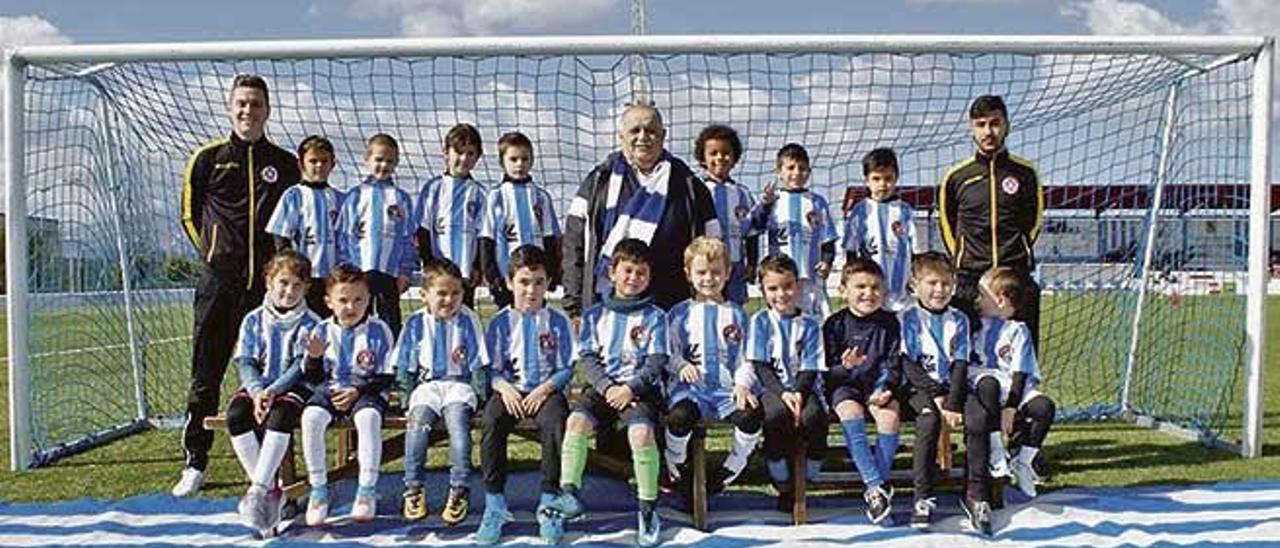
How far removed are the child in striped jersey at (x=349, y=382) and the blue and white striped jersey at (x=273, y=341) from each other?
81mm

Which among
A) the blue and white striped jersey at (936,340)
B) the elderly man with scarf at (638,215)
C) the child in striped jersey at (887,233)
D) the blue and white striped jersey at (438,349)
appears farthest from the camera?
the child in striped jersey at (887,233)

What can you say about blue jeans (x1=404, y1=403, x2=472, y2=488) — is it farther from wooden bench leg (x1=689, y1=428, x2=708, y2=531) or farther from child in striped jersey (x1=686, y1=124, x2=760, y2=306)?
child in striped jersey (x1=686, y1=124, x2=760, y2=306)

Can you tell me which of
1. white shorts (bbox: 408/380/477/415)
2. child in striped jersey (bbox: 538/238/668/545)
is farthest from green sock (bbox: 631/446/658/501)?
white shorts (bbox: 408/380/477/415)

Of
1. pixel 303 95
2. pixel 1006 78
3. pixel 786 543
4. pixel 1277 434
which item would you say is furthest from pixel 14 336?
pixel 1277 434

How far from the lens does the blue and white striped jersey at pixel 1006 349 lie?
479 cm

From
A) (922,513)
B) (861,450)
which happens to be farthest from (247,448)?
(922,513)

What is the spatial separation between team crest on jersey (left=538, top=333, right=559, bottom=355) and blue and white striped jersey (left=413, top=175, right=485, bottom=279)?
2.63 feet

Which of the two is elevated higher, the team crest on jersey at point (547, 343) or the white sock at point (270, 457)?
the team crest on jersey at point (547, 343)

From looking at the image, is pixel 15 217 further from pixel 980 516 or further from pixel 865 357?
pixel 980 516

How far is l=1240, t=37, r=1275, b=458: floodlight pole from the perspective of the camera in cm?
565

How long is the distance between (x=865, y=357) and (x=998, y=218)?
3.82 feet

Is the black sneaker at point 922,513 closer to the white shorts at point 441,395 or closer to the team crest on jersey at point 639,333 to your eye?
the team crest on jersey at point 639,333

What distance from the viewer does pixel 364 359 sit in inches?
183

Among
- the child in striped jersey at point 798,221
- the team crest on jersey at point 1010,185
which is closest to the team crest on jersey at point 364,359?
the child in striped jersey at point 798,221
